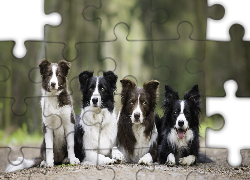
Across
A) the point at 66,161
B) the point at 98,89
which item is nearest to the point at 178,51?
the point at 98,89

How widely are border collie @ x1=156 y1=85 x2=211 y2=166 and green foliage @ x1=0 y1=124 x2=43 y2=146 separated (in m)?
5.70

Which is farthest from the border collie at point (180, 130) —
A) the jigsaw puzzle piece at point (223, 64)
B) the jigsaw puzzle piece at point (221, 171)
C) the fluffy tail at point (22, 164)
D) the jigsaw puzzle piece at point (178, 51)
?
the jigsaw puzzle piece at point (178, 51)

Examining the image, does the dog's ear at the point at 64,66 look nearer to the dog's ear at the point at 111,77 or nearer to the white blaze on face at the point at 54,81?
the white blaze on face at the point at 54,81

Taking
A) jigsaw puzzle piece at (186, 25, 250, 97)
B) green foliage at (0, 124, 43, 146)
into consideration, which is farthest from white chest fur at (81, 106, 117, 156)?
green foliage at (0, 124, 43, 146)

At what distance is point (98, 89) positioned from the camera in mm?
6309

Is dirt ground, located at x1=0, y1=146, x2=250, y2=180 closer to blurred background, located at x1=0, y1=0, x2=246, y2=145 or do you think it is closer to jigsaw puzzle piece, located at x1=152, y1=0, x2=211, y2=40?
blurred background, located at x1=0, y1=0, x2=246, y2=145

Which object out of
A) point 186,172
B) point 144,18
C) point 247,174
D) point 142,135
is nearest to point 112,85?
point 142,135

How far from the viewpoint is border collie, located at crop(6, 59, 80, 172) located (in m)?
6.19

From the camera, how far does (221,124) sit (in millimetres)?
6309

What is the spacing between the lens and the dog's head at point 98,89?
6291 mm

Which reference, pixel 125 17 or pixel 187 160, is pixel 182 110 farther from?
pixel 125 17

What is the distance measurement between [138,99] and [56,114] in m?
1.58

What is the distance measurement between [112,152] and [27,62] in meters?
7.42

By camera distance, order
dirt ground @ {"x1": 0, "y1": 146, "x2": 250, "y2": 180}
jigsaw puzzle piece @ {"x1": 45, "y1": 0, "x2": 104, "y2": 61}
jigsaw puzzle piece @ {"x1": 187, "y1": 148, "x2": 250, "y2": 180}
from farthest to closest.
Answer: jigsaw puzzle piece @ {"x1": 45, "y1": 0, "x2": 104, "y2": 61}
jigsaw puzzle piece @ {"x1": 187, "y1": 148, "x2": 250, "y2": 180}
dirt ground @ {"x1": 0, "y1": 146, "x2": 250, "y2": 180}
